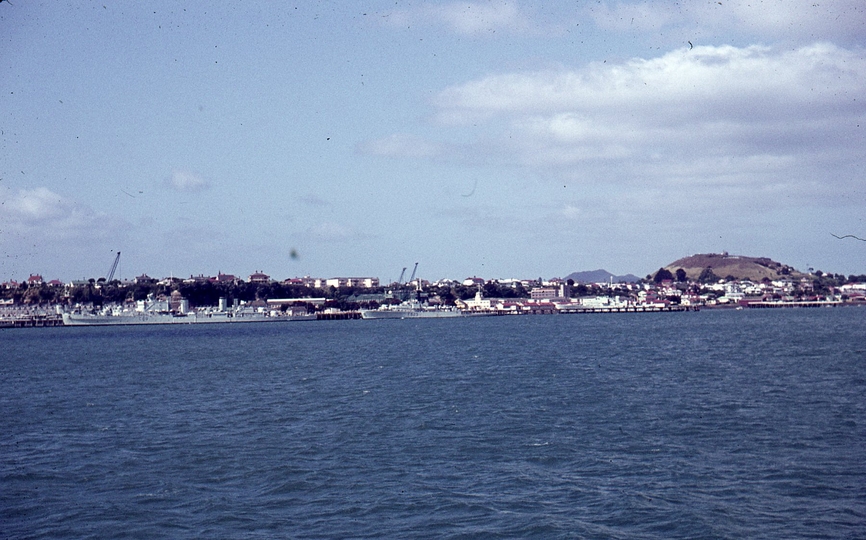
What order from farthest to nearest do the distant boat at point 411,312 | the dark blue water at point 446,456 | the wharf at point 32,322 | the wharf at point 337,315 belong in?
the wharf at point 337,315 < the distant boat at point 411,312 < the wharf at point 32,322 < the dark blue water at point 446,456

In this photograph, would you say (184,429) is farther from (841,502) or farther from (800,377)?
(800,377)

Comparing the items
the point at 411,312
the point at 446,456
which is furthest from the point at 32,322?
the point at 446,456

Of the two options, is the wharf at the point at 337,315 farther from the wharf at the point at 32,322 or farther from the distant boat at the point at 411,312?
the wharf at the point at 32,322

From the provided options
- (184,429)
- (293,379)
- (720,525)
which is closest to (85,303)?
(293,379)

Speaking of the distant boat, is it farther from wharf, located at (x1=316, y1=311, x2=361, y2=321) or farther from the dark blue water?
the dark blue water

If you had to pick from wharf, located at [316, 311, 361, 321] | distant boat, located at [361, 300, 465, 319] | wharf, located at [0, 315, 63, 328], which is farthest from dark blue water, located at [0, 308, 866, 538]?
wharf, located at [316, 311, 361, 321]

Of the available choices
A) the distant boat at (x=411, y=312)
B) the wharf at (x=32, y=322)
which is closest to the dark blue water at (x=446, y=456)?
the wharf at (x=32, y=322)
